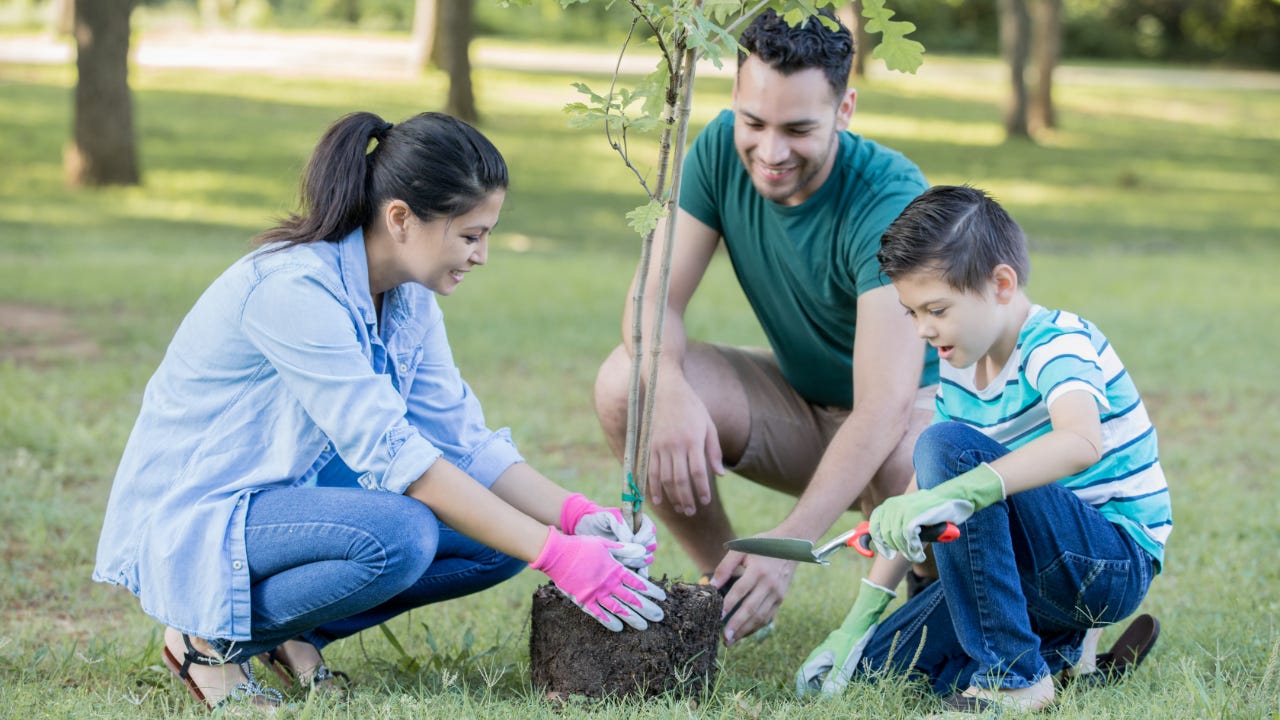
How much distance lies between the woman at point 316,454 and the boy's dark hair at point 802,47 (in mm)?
933

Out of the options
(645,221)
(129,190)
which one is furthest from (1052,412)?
(129,190)

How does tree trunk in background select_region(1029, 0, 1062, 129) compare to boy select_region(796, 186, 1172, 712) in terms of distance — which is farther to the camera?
tree trunk in background select_region(1029, 0, 1062, 129)

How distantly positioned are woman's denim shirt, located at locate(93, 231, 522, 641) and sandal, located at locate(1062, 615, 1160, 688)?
1.57 metres

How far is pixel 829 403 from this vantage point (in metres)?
3.99

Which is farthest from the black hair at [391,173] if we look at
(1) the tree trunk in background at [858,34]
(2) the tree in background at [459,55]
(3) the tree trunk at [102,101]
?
(2) the tree in background at [459,55]

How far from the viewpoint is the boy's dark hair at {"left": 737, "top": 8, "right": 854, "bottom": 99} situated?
11.1 ft

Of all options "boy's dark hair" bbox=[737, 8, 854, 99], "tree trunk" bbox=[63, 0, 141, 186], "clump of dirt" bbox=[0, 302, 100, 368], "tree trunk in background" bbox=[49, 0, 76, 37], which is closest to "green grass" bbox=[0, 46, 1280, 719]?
"clump of dirt" bbox=[0, 302, 100, 368]

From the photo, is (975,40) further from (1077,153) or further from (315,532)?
(315,532)

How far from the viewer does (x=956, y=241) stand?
2.76 metres

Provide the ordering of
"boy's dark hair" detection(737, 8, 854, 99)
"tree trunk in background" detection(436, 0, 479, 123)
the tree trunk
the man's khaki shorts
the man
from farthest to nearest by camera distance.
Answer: "tree trunk in background" detection(436, 0, 479, 123), the tree trunk, the man's khaki shorts, "boy's dark hair" detection(737, 8, 854, 99), the man

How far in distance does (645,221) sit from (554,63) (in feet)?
83.9

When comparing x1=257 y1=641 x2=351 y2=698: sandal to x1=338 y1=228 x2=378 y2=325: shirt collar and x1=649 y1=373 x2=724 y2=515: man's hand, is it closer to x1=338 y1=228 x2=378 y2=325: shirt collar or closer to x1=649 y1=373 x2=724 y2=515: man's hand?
x1=338 y1=228 x2=378 y2=325: shirt collar

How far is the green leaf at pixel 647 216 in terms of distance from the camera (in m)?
2.59

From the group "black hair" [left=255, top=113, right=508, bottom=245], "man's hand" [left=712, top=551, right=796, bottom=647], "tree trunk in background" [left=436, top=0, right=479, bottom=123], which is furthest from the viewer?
"tree trunk in background" [left=436, top=0, right=479, bottom=123]
